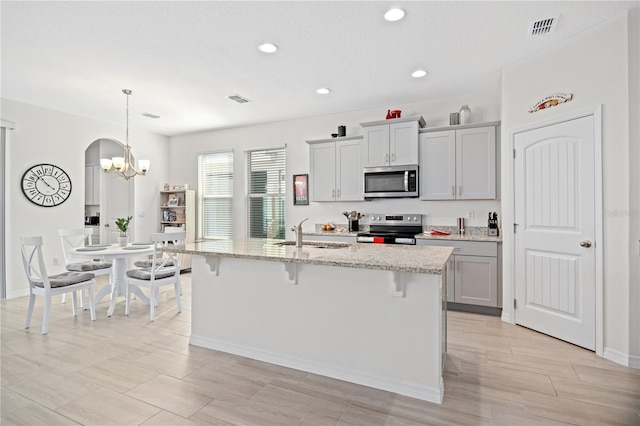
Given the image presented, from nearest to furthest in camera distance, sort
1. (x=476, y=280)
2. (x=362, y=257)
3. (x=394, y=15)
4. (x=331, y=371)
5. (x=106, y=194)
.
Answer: (x=362, y=257)
(x=331, y=371)
(x=394, y=15)
(x=476, y=280)
(x=106, y=194)

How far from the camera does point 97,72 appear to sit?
3658mm

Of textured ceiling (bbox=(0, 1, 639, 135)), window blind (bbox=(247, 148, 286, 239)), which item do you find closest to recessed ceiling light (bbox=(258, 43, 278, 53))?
textured ceiling (bbox=(0, 1, 639, 135))

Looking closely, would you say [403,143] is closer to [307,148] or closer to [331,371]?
[307,148]

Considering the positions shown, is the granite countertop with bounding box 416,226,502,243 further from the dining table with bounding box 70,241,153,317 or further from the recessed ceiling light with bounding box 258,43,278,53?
the dining table with bounding box 70,241,153,317

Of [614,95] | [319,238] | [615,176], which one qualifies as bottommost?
[319,238]

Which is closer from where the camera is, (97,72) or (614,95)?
(614,95)

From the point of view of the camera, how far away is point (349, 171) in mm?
5004

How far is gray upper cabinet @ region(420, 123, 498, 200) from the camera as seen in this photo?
4129 mm

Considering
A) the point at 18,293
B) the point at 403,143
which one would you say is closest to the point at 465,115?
the point at 403,143

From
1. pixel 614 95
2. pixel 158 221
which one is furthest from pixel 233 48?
pixel 158 221

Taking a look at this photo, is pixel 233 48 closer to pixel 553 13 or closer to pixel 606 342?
pixel 553 13

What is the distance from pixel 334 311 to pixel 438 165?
279 centimetres

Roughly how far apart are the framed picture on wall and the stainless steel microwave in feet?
3.73

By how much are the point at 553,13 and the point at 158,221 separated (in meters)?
6.77
